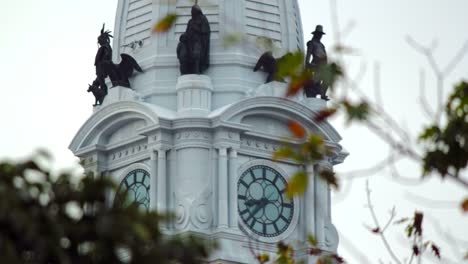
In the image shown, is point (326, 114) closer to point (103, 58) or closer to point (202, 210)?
point (202, 210)

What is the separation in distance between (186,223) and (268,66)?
5901mm

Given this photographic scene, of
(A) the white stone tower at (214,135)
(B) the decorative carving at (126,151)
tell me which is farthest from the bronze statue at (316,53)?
(B) the decorative carving at (126,151)

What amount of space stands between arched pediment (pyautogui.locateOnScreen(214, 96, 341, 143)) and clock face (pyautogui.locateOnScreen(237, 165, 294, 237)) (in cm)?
143

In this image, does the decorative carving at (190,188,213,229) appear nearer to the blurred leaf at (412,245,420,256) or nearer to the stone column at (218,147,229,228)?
the stone column at (218,147,229,228)

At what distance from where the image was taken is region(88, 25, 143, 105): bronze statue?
228 feet

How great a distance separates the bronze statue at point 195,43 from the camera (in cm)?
6831

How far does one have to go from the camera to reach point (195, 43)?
68375 millimetres

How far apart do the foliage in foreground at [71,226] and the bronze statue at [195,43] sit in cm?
4457

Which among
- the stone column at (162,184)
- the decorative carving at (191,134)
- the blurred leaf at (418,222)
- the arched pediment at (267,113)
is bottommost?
the blurred leaf at (418,222)

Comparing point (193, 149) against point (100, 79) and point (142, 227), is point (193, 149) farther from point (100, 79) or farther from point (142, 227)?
point (142, 227)

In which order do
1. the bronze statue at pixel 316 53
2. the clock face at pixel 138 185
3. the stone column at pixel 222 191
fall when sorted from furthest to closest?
the bronze statue at pixel 316 53
the clock face at pixel 138 185
the stone column at pixel 222 191

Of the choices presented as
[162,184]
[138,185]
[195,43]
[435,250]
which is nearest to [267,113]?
[195,43]

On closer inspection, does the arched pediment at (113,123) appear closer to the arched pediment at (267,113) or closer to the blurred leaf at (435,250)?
the arched pediment at (267,113)

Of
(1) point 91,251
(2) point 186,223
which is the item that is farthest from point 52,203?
(2) point 186,223
